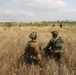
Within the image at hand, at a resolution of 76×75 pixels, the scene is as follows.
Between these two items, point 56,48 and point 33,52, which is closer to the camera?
point 33,52

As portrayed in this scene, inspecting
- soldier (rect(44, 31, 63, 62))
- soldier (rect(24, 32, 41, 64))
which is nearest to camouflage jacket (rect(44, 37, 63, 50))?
soldier (rect(44, 31, 63, 62))

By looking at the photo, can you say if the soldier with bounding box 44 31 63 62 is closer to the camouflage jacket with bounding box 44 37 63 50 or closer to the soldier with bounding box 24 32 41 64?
the camouflage jacket with bounding box 44 37 63 50

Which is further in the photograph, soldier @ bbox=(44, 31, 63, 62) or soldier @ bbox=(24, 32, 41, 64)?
soldier @ bbox=(44, 31, 63, 62)

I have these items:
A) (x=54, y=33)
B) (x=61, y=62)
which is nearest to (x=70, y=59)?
(x=61, y=62)

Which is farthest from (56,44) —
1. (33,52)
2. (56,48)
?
(33,52)

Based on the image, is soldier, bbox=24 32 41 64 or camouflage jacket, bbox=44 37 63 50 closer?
soldier, bbox=24 32 41 64

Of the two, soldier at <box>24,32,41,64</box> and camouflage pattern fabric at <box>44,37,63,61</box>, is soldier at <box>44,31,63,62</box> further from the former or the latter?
soldier at <box>24,32,41,64</box>

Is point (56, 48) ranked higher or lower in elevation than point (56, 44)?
lower

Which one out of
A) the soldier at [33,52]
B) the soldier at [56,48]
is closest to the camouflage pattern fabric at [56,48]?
the soldier at [56,48]

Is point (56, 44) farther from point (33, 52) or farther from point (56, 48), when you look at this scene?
point (33, 52)

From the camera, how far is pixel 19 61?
A: 7.39m

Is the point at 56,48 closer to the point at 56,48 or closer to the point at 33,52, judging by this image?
the point at 56,48

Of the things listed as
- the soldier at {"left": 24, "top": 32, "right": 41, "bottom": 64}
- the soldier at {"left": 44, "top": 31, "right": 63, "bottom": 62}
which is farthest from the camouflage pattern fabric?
the soldier at {"left": 24, "top": 32, "right": 41, "bottom": 64}

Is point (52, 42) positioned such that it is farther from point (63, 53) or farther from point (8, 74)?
point (8, 74)
